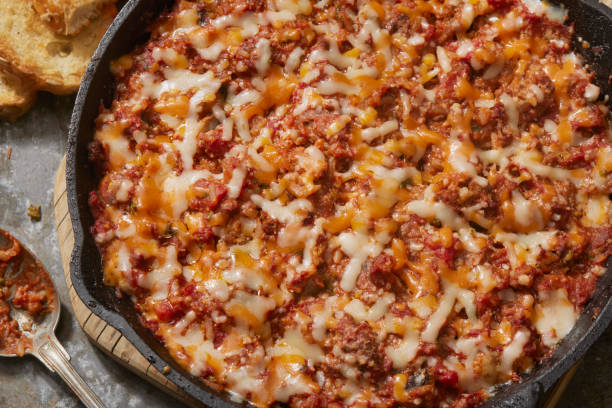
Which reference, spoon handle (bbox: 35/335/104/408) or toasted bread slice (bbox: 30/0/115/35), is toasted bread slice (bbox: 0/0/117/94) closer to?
→ toasted bread slice (bbox: 30/0/115/35)

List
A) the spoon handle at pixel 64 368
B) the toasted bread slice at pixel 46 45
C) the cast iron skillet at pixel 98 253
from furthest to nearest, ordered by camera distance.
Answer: the toasted bread slice at pixel 46 45, the spoon handle at pixel 64 368, the cast iron skillet at pixel 98 253

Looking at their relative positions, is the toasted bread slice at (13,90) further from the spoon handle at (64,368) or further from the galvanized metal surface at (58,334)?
the spoon handle at (64,368)

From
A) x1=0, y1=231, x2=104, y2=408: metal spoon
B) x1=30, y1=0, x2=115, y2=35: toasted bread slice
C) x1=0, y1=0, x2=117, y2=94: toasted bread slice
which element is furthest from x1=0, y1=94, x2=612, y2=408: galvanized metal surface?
x1=30, y1=0, x2=115, y2=35: toasted bread slice

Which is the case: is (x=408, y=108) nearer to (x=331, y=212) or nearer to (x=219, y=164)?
(x=331, y=212)

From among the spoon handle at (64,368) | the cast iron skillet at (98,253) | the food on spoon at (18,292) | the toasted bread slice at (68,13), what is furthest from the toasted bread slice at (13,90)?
the spoon handle at (64,368)

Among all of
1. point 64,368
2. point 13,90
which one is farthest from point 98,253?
point 13,90

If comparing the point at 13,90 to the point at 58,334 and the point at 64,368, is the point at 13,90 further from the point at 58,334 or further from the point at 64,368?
the point at 64,368
